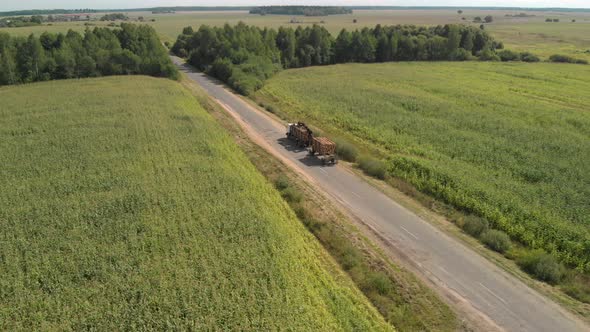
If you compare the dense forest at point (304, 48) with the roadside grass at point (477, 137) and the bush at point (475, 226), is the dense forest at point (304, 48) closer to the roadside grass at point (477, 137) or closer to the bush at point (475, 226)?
the roadside grass at point (477, 137)

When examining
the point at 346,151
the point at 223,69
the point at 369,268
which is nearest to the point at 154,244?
the point at 369,268

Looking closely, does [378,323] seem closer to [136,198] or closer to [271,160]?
[136,198]

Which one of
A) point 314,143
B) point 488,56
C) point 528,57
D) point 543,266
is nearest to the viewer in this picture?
point 543,266

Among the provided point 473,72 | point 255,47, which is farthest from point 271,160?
point 473,72

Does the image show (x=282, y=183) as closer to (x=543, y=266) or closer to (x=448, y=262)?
(x=448, y=262)

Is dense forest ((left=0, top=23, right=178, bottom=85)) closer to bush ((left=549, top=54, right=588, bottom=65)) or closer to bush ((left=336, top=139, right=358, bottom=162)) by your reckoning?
bush ((left=336, top=139, right=358, bottom=162))

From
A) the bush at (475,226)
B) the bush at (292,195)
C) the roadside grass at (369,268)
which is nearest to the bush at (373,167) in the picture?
the roadside grass at (369,268)
